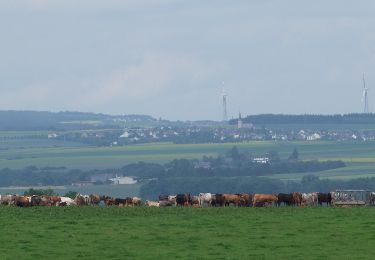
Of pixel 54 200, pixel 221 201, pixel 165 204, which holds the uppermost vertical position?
pixel 54 200

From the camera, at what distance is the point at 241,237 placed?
41.3 metres

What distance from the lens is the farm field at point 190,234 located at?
123 ft

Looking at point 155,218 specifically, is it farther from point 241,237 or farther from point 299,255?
point 299,255

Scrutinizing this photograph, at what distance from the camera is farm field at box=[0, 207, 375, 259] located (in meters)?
37.6

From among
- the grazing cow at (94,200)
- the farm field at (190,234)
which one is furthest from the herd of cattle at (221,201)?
the farm field at (190,234)

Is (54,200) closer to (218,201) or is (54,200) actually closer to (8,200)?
(8,200)

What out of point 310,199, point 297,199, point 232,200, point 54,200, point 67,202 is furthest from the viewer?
point 67,202

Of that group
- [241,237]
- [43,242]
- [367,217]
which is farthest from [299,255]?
[367,217]

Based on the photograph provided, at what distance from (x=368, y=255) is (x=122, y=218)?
1451cm

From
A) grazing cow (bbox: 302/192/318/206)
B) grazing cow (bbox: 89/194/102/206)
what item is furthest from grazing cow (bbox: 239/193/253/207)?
grazing cow (bbox: 89/194/102/206)

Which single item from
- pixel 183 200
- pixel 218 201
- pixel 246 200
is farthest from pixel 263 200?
pixel 183 200

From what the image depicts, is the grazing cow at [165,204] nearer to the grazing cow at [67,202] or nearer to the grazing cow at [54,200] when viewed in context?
the grazing cow at [67,202]

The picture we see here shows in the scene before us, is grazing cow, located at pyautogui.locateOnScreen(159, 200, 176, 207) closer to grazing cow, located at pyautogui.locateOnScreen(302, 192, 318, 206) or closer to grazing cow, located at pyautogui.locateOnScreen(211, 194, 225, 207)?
grazing cow, located at pyautogui.locateOnScreen(211, 194, 225, 207)

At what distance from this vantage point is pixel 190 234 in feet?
139
